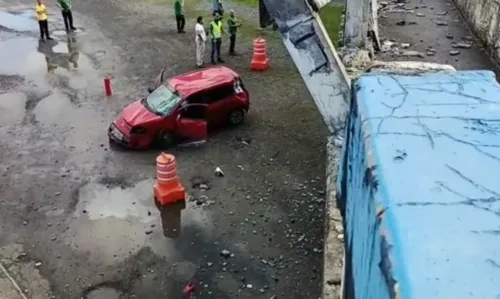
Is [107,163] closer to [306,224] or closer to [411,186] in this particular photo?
[306,224]

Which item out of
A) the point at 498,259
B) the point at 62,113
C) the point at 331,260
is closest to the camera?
the point at 498,259

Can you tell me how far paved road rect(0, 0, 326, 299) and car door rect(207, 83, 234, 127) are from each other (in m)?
0.41

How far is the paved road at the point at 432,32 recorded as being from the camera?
18.1 m

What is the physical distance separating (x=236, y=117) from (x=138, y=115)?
8.42ft

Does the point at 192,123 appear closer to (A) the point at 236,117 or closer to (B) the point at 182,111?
(B) the point at 182,111

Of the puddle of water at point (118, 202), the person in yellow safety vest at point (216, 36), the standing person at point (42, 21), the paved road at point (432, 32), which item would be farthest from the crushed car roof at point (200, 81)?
the standing person at point (42, 21)

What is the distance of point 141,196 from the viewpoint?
12703mm

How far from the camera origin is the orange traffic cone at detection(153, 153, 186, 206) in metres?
12.1

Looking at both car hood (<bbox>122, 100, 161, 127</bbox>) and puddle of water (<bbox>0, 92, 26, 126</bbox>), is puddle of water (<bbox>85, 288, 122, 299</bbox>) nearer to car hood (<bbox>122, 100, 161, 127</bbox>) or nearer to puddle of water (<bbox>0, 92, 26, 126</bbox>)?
car hood (<bbox>122, 100, 161, 127</bbox>)

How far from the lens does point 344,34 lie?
16.8 m

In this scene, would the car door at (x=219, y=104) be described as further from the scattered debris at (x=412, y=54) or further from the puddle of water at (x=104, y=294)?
the scattered debris at (x=412, y=54)

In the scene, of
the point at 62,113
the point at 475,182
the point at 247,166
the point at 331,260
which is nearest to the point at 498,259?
the point at 475,182

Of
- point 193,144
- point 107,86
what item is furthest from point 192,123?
point 107,86

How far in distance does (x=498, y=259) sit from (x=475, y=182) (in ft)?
2.78
